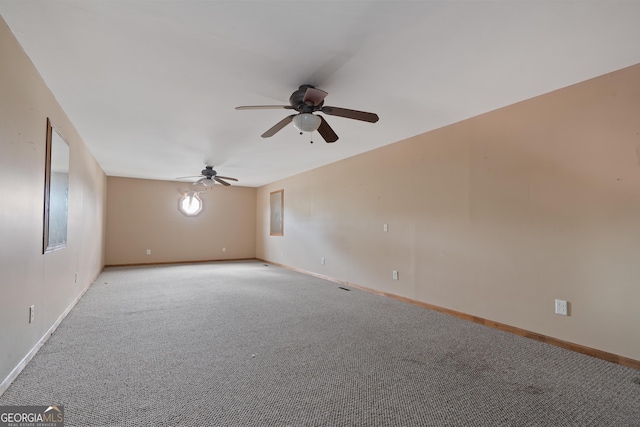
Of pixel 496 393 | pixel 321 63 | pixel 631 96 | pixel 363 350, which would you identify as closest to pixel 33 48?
pixel 321 63

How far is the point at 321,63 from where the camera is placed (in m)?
2.20

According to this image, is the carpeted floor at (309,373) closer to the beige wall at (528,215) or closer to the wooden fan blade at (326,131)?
the beige wall at (528,215)

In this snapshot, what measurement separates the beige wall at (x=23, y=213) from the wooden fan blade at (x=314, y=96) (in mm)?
1845

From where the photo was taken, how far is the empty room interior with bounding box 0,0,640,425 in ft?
5.77

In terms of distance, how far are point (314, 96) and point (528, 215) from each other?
228cm

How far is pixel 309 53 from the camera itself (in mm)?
2072

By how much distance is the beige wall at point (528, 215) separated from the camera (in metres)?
2.31

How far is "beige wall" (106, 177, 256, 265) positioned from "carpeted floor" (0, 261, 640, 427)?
4.25 meters

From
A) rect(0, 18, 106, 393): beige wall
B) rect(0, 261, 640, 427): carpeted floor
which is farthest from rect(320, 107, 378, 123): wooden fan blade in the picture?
rect(0, 18, 106, 393): beige wall

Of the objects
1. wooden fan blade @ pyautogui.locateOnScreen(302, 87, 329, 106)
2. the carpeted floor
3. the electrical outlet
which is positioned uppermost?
wooden fan blade @ pyautogui.locateOnScreen(302, 87, 329, 106)

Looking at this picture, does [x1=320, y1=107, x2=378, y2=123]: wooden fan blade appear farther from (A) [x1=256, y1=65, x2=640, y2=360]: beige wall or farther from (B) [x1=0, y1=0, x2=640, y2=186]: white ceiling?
(A) [x1=256, y1=65, x2=640, y2=360]: beige wall

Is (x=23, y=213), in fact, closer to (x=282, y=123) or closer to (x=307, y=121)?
(x=282, y=123)

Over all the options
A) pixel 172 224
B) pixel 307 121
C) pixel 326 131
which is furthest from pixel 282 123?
pixel 172 224

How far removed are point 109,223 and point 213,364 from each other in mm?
6570
